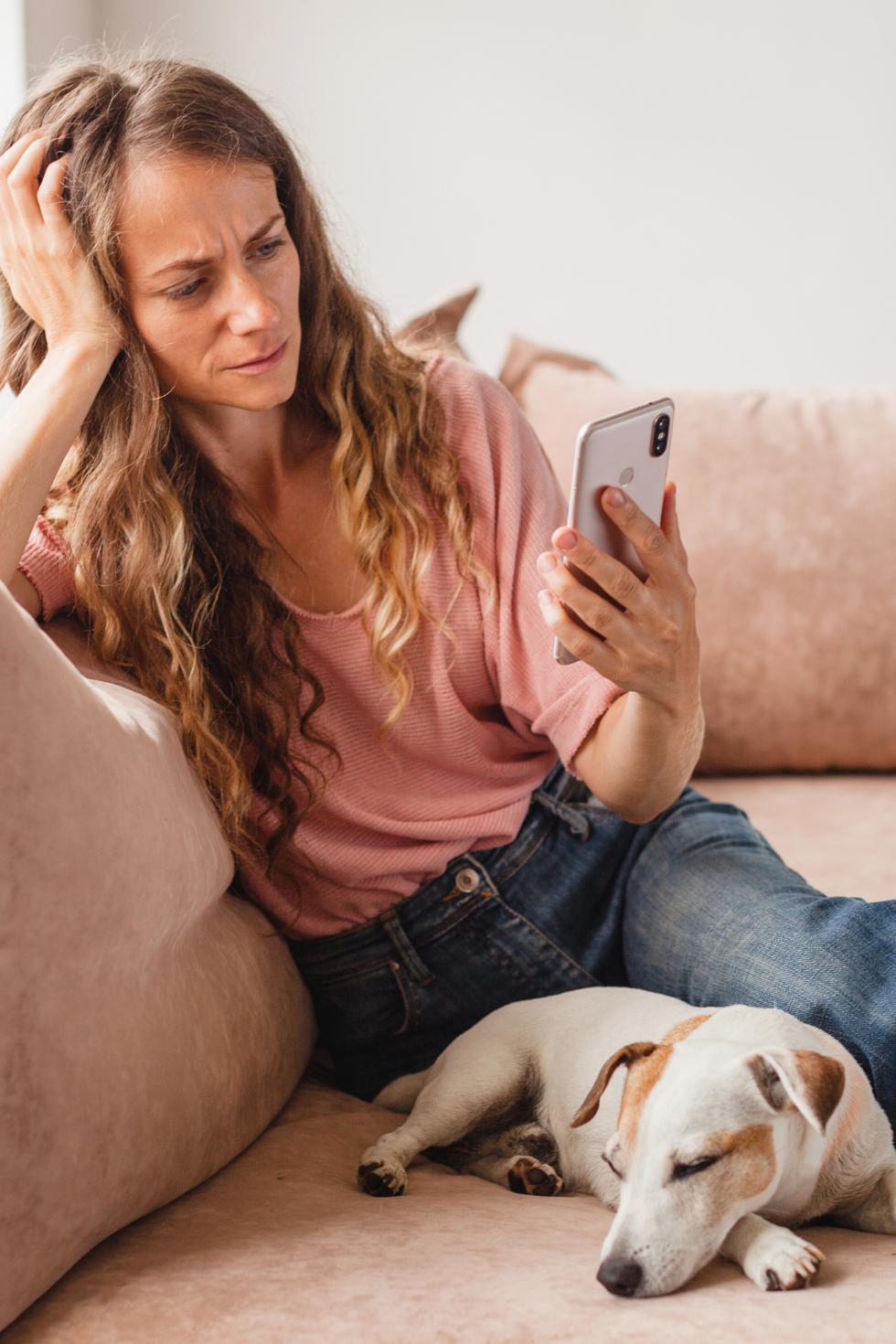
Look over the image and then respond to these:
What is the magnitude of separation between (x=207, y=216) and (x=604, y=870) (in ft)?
2.36

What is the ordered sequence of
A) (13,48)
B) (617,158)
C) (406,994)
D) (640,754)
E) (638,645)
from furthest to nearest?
1. (617,158)
2. (13,48)
3. (406,994)
4. (640,754)
5. (638,645)

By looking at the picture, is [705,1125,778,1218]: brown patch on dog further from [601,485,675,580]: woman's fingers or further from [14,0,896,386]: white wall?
[14,0,896,386]: white wall

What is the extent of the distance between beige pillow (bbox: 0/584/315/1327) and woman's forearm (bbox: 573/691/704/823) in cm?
35

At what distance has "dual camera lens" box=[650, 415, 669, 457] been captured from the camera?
2.81 ft

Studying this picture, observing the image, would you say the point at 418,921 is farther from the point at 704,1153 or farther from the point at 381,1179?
the point at 704,1153

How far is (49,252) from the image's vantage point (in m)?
1.00

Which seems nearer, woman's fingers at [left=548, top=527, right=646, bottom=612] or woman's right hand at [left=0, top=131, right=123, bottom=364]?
woman's fingers at [left=548, top=527, right=646, bottom=612]

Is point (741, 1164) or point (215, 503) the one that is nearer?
point (741, 1164)

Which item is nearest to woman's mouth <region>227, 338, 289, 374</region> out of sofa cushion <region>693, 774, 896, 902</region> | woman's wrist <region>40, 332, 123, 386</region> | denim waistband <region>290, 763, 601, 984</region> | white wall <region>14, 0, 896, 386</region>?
woman's wrist <region>40, 332, 123, 386</region>

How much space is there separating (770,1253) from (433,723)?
573mm

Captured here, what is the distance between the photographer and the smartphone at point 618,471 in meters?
0.79

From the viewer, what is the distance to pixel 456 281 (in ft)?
8.05

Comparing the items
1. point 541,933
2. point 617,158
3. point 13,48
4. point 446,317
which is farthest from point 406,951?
point 617,158

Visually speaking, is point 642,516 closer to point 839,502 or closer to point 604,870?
point 604,870
